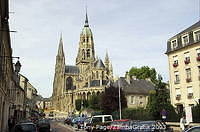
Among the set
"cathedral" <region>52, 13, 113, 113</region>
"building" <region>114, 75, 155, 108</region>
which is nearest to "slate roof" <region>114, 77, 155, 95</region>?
"building" <region>114, 75, 155, 108</region>

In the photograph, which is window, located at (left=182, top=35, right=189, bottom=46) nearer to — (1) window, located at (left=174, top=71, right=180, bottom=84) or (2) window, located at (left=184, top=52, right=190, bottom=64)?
(2) window, located at (left=184, top=52, right=190, bottom=64)

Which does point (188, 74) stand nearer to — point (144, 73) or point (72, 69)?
point (144, 73)

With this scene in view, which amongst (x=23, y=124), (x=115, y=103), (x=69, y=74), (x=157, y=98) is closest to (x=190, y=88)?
(x=157, y=98)

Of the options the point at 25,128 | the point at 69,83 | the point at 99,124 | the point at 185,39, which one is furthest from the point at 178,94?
the point at 69,83

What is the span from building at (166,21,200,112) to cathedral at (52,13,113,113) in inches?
2923

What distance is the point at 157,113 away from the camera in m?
34.8

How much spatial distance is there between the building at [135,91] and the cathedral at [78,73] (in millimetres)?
42190

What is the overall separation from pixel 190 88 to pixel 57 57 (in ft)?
393

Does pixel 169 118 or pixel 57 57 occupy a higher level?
pixel 57 57

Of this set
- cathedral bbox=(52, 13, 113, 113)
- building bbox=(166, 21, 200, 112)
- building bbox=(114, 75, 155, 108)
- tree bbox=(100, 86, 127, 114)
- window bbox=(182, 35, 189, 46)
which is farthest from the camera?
cathedral bbox=(52, 13, 113, 113)

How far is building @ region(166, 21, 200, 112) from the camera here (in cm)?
3466

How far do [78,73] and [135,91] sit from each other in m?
71.7

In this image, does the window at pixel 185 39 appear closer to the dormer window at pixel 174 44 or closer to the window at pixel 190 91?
the dormer window at pixel 174 44

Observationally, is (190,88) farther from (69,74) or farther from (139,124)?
(69,74)
